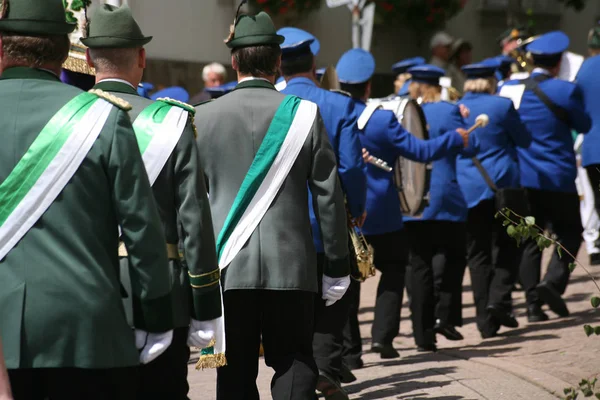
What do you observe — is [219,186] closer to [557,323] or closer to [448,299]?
[448,299]

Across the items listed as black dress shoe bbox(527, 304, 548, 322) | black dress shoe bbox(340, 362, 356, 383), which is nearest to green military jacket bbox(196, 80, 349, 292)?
black dress shoe bbox(340, 362, 356, 383)

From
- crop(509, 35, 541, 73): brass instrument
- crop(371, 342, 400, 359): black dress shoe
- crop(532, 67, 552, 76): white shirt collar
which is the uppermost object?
crop(532, 67, 552, 76): white shirt collar

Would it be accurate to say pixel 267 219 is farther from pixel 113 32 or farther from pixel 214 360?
pixel 113 32

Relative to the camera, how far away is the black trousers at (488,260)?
388 inches

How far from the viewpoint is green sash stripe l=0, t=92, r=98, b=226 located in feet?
11.9

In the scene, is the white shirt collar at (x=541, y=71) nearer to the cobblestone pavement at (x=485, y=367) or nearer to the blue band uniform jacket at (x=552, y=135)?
the blue band uniform jacket at (x=552, y=135)

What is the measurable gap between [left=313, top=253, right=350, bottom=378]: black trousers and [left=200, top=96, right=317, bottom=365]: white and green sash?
4.65ft

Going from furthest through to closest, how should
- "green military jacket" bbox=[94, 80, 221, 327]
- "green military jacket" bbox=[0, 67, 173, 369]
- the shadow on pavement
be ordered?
the shadow on pavement
"green military jacket" bbox=[94, 80, 221, 327]
"green military jacket" bbox=[0, 67, 173, 369]

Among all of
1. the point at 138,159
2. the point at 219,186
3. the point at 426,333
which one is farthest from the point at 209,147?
the point at 426,333

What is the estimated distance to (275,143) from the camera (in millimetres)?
5449

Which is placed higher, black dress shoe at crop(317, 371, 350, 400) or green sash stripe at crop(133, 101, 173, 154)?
green sash stripe at crop(133, 101, 173, 154)

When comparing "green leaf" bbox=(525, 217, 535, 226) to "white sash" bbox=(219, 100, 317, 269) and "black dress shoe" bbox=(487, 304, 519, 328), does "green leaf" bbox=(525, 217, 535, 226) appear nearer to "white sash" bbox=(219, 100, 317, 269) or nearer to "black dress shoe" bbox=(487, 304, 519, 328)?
"white sash" bbox=(219, 100, 317, 269)

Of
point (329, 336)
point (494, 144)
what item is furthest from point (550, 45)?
point (329, 336)

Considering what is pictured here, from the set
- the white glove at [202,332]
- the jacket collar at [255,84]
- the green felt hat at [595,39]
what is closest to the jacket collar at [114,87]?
the white glove at [202,332]
